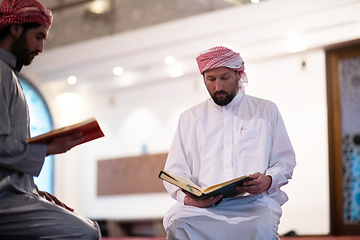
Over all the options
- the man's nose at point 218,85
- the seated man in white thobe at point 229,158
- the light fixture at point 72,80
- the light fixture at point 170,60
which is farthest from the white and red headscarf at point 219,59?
the light fixture at point 72,80

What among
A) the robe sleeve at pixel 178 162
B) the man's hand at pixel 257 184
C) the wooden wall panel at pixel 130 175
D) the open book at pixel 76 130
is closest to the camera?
the open book at pixel 76 130

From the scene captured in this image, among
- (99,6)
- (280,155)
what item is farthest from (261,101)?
(99,6)

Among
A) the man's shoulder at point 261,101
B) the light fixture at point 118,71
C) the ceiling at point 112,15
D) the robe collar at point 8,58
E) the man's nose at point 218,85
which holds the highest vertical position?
the ceiling at point 112,15

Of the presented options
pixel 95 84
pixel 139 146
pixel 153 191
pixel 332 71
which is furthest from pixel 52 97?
pixel 332 71

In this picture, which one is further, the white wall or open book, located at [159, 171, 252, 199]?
the white wall

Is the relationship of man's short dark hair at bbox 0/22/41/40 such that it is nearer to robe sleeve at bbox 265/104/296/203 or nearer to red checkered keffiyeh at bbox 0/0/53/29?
red checkered keffiyeh at bbox 0/0/53/29

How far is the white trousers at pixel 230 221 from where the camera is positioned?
2586 millimetres

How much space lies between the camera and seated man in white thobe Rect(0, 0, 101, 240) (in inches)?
76.7

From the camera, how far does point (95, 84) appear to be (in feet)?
31.3

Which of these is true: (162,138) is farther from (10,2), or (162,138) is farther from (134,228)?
(10,2)

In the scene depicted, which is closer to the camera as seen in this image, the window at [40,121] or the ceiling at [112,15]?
the ceiling at [112,15]

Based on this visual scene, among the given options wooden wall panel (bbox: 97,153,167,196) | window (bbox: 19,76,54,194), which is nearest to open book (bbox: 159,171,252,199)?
wooden wall panel (bbox: 97,153,167,196)

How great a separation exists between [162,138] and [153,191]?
98 cm

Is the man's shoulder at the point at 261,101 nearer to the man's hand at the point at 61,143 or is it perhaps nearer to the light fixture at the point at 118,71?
the man's hand at the point at 61,143
